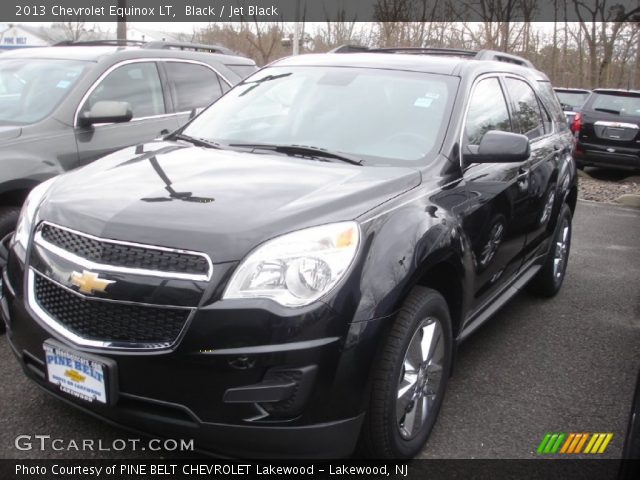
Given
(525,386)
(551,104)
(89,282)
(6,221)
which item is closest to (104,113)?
(6,221)

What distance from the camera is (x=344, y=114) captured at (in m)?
3.45

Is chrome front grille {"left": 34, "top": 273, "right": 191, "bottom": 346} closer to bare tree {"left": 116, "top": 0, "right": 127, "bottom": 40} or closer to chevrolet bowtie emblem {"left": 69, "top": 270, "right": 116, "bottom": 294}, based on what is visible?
chevrolet bowtie emblem {"left": 69, "top": 270, "right": 116, "bottom": 294}

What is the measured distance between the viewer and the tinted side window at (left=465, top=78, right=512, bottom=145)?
3.45 metres

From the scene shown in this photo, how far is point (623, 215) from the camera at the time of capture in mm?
9156

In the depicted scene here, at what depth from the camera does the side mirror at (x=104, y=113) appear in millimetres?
4457

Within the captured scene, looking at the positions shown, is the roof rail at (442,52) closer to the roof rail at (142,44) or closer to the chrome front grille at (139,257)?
the roof rail at (142,44)

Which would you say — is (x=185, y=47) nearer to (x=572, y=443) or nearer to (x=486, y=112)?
(x=486, y=112)

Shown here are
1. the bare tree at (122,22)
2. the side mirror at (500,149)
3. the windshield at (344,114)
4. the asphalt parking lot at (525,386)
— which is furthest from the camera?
the bare tree at (122,22)

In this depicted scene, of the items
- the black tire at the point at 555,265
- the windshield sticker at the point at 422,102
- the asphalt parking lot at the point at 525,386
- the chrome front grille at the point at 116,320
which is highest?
the windshield sticker at the point at 422,102

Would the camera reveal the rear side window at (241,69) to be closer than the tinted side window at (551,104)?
No

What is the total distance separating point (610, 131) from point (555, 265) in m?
7.88

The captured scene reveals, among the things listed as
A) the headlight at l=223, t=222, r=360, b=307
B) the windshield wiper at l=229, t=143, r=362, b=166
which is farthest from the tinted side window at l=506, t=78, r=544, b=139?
the headlight at l=223, t=222, r=360, b=307

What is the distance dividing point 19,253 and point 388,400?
1.65 meters

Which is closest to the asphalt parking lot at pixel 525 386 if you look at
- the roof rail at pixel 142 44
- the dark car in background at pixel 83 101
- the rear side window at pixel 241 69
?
the dark car in background at pixel 83 101
